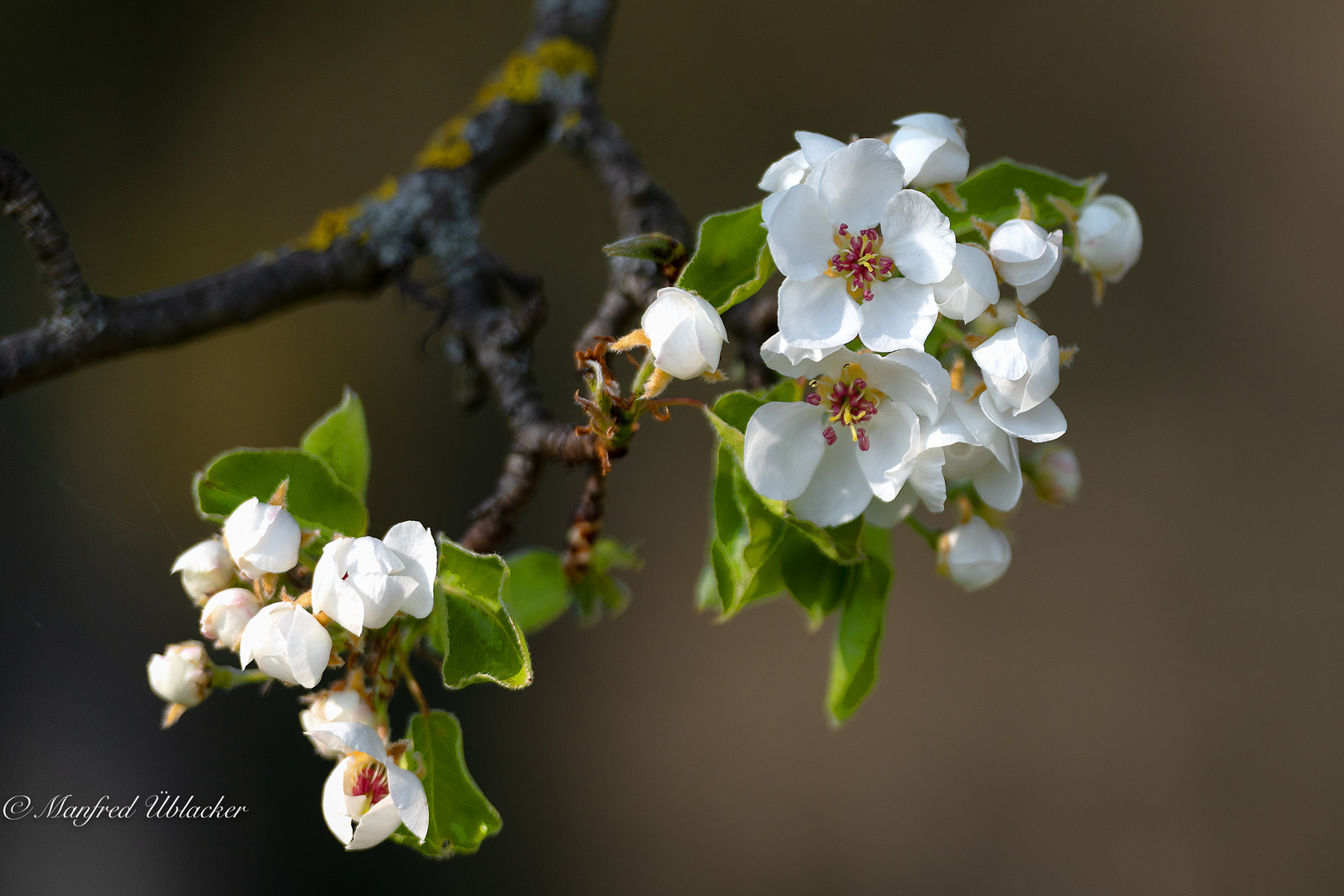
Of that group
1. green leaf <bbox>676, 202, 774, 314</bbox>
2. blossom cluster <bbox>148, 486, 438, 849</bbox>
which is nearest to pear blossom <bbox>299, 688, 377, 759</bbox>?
blossom cluster <bbox>148, 486, 438, 849</bbox>

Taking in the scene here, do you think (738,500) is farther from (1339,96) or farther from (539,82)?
(1339,96)

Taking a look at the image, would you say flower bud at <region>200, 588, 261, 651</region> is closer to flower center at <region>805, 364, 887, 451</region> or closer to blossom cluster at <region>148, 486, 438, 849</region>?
blossom cluster at <region>148, 486, 438, 849</region>

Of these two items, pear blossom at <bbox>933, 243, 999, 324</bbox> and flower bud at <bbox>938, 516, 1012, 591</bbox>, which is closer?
pear blossom at <bbox>933, 243, 999, 324</bbox>


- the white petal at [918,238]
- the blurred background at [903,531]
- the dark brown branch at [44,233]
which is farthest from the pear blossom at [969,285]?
the blurred background at [903,531]

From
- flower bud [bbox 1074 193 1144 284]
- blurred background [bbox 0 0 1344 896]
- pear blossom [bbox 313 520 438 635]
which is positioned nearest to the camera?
pear blossom [bbox 313 520 438 635]

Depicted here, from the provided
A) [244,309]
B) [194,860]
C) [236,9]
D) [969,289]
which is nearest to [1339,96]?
[969,289]

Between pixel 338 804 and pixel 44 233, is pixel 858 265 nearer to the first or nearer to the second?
pixel 338 804

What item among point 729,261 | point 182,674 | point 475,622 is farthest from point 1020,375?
point 182,674

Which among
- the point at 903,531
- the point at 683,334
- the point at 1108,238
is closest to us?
the point at 683,334
